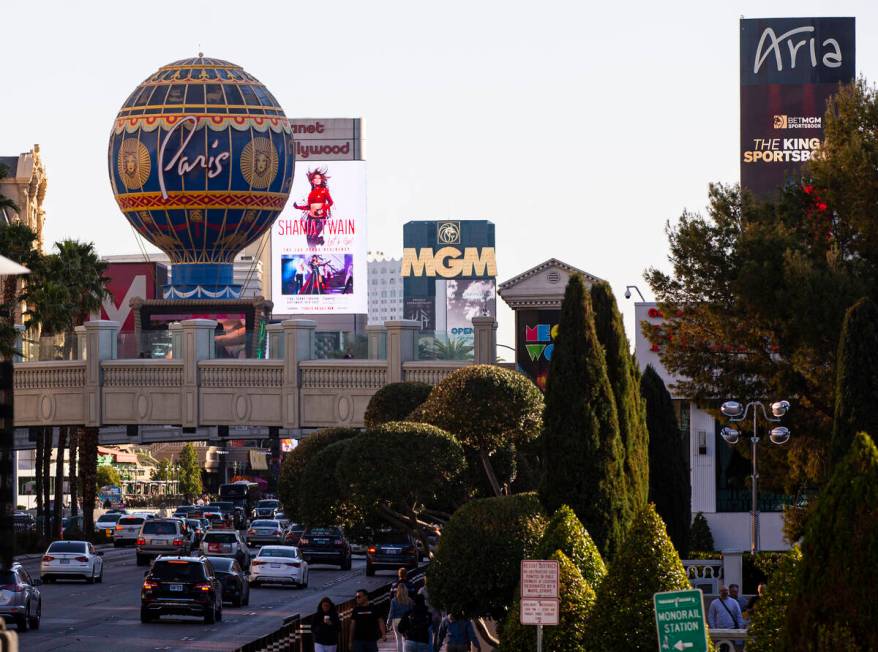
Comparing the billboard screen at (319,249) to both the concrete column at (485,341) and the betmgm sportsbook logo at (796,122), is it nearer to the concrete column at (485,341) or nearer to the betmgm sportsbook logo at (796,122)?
the betmgm sportsbook logo at (796,122)

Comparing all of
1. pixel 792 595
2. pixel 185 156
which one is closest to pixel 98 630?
pixel 792 595

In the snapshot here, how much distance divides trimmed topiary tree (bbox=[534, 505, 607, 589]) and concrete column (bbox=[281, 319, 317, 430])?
41.2 meters

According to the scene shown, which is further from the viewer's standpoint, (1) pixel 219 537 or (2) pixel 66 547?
(1) pixel 219 537

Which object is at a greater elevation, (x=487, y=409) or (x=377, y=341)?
(x=377, y=341)

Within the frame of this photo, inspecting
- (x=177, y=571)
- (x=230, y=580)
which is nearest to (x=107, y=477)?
(x=230, y=580)

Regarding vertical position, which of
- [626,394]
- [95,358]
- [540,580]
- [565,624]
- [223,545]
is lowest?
[223,545]

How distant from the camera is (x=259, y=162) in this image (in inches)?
3639

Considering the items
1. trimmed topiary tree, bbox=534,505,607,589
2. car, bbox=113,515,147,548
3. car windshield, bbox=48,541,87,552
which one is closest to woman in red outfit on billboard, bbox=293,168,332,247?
car, bbox=113,515,147,548

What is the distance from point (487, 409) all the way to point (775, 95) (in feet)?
130

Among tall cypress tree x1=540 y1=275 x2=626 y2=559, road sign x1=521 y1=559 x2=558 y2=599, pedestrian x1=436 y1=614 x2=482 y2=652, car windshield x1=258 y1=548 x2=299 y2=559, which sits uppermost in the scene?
tall cypress tree x1=540 y1=275 x2=626 y2=559

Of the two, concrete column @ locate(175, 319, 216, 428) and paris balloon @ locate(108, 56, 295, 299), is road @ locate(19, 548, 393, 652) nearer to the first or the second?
concrete column @ locate(175, 319, 216, 428)

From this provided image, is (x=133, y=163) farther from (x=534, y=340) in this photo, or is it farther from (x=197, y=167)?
(x=534, y=340)

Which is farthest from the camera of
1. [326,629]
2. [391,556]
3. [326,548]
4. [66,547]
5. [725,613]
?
[326,548]

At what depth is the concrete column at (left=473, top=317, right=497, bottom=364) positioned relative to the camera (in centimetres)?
6397
